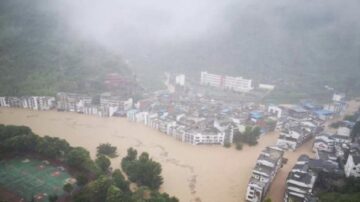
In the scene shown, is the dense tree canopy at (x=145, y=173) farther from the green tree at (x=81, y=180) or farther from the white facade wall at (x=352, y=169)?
the white facade wall at (x=352, y=169)

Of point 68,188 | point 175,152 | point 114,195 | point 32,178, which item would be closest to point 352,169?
point 175,152

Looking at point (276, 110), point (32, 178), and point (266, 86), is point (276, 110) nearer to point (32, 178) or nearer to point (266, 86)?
point (266, 86)

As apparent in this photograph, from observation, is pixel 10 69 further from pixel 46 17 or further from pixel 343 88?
pixel 343 88

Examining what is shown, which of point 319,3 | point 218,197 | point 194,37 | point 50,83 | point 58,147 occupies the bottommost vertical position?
point 218,197

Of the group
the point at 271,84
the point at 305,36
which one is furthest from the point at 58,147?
the point at 305,36

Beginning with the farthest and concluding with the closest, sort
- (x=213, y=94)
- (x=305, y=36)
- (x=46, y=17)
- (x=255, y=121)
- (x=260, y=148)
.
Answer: (x=305, y=36) < (x=46, y=17) < (x=213, y=94) < (x=255, y=121) < (x=260, y=148)

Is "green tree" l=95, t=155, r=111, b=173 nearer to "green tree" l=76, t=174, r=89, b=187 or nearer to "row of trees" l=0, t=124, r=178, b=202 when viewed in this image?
"row of trees" l=0, t=124, r=178, b=202
